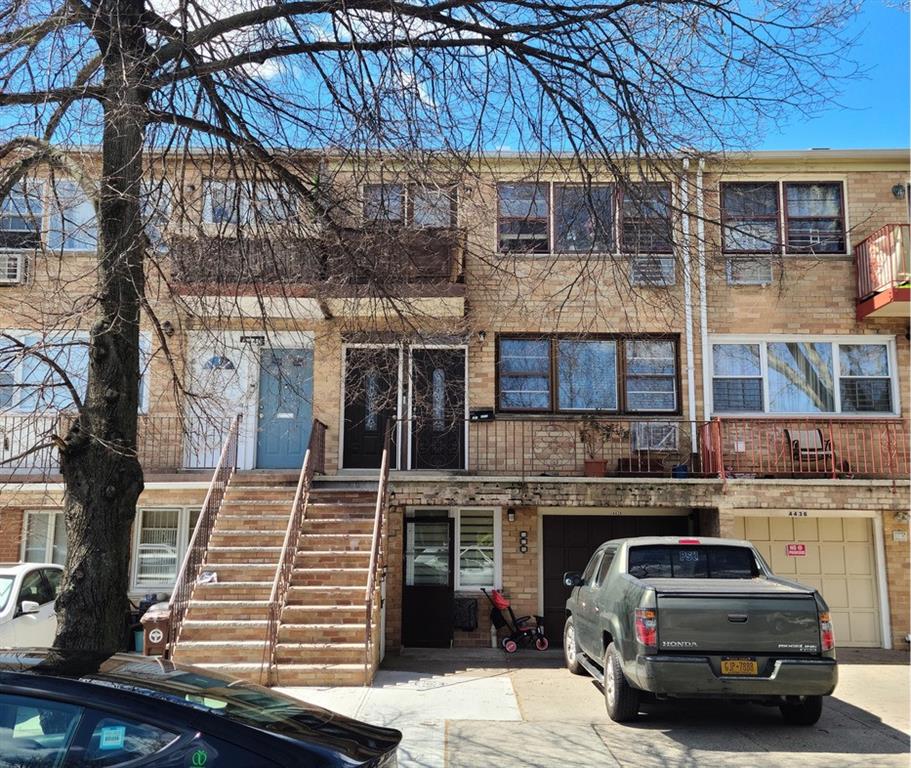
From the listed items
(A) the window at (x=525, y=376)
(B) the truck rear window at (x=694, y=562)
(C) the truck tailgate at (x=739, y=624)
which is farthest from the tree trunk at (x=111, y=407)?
(A) the window at (x=525, y=376)

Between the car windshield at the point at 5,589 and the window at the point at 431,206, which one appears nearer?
the window at the point at 431,206

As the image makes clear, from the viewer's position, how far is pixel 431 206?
688cm

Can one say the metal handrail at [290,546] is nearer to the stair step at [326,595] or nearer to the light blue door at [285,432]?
the stair step at [326,595]

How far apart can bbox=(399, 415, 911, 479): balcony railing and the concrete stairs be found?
7.84ft

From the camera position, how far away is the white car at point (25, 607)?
10461 mm

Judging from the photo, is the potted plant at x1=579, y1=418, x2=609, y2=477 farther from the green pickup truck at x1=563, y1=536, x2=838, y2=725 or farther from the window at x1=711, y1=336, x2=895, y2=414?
the green pickup truck at x1=563, y1=536, x2=838, y2=725

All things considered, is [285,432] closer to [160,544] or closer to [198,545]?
[160,544]

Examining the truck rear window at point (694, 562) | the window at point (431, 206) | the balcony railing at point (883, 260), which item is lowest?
the truck rear window at point (694, 562)

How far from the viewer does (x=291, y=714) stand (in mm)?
3416

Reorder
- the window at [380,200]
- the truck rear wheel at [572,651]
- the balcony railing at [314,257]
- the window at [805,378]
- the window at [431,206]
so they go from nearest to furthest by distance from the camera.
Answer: the window at [431,206], the window at [380,200], the balcony railing at [314,257], the truck rear wheel at [572,651], the window at [805,378]

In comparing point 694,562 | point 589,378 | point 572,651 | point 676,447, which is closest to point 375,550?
point 572,651

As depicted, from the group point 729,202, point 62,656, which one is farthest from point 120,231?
point 729,202

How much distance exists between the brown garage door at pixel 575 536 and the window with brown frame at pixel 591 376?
193cm

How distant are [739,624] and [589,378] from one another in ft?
24.2
